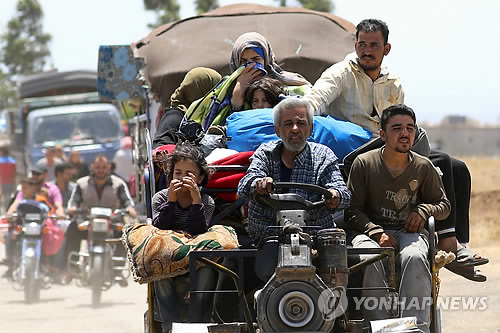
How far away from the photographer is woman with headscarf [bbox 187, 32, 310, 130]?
7715 mm

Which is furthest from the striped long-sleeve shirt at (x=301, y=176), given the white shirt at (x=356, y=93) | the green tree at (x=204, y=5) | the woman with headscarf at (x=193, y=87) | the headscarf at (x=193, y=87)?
the green tree at (x=204, y=5)

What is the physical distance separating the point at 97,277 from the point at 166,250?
20.8 feet

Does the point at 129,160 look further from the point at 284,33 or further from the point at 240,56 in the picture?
the point at 240,56

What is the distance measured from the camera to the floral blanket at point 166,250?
6.14 m

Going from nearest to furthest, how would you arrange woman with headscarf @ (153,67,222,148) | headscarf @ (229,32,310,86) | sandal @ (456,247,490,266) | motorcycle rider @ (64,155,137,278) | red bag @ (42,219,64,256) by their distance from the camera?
sandal @ (456,247,490,266)
headscarf @ (229,32,310,86)
woman with headscarf @ (153,67,222,148)
red bag @ (42,219,64,256)
motorcycle rider @ (64,155,137,278)

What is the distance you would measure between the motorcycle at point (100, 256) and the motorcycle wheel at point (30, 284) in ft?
2.01

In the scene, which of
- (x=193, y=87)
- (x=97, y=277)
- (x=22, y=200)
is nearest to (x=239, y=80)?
(x=193, y=87)

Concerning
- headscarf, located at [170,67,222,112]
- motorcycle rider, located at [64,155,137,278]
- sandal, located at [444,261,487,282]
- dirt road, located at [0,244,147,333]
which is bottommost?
dirt road, located at [0,244,147,333]

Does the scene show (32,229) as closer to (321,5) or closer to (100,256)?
(100,256)

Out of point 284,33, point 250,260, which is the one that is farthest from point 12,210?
point 250,260

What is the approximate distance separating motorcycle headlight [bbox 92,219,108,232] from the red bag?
3.14ft

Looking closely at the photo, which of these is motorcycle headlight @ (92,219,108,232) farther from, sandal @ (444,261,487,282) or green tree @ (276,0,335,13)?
green tree @ (276,0,335,13)

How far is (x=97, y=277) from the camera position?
12.3 meters

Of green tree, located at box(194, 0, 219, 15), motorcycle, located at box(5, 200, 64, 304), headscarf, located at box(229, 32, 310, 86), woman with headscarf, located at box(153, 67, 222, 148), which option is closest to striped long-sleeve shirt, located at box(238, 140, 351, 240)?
headscarf, located at box(229, 32, 310, 86)
